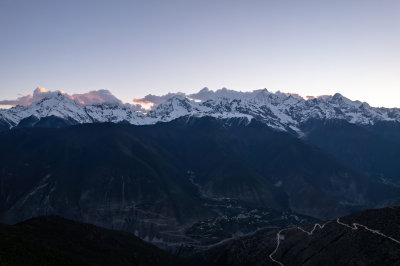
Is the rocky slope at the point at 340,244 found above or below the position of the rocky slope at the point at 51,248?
above

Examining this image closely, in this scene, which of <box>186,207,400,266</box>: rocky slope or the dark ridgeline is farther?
<box>186,207,400,266</box>: rocky slope

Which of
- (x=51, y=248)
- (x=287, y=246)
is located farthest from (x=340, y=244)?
(x=51, y=248)

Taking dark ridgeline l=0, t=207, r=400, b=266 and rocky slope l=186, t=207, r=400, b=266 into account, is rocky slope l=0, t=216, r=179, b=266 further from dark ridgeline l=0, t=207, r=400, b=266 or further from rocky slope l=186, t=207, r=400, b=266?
rocky slope l=186, t=207, r=400, b=266

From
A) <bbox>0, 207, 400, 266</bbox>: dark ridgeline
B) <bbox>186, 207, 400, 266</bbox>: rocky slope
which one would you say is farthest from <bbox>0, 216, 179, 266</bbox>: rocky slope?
<bbox>186, 207, 400, 266</bbox>: rocky slope

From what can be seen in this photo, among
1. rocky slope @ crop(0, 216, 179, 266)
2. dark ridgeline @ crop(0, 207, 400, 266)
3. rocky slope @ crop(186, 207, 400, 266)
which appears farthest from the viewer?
rocky slope @ crop(186, 207, 400, 266)

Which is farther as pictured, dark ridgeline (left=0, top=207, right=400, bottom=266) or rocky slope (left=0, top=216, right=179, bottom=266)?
dark ridgeline (left=0, top=207, right=400, bottom=266)

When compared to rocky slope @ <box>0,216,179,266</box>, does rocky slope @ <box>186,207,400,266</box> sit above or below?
above

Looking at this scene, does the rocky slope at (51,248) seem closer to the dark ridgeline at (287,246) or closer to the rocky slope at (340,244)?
the dark ridgeline at (287,246)

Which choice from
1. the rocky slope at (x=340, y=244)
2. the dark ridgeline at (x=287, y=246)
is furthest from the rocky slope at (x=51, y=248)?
the rocky slope at (x=340, y=244)

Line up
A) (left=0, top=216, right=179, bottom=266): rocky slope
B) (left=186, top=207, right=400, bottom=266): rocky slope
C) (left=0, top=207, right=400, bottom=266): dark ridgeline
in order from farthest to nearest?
(left=186, top=207, right=400, bottom=266): rocky slope, (left=0, top=207, right=400, bottom=266): dark ridgeline, (left=0, top=216, right=179, bottom=266): rocky slope

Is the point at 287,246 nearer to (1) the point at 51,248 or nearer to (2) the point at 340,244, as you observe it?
(2) the point at 340,244

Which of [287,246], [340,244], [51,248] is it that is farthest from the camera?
[287,246]
